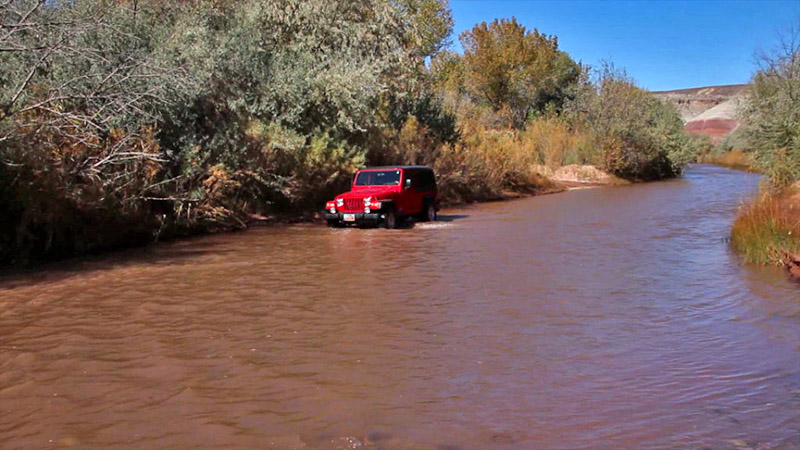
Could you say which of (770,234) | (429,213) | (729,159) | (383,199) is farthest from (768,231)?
(729,159)

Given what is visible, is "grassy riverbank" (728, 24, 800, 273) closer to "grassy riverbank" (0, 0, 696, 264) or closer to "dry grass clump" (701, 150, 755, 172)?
"grassy riverbank" (0, 0, 696, 264)

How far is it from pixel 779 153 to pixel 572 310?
1391 centimetres

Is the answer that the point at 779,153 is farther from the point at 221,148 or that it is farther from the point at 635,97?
the point at 635,97

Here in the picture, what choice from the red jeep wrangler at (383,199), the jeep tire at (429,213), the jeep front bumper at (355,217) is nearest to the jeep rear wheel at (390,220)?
the red jeep wrangler at (383,199)

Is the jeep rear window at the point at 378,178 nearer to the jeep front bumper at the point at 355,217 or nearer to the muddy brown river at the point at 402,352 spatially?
the jeep front bumper at the point at 355,217

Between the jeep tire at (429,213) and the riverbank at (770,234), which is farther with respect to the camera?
the jeep tire at (429,213)

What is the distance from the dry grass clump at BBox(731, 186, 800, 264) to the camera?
38.5ft

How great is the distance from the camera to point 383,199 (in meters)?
18.4

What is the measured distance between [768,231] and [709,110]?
358ft

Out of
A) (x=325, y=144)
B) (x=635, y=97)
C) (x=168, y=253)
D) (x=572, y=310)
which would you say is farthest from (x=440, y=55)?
(x=572, y=310)

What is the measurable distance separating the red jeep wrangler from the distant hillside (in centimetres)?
8057

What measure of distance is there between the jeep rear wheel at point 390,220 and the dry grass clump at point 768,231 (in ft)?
27.1

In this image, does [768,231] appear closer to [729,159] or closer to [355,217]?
[355,217]

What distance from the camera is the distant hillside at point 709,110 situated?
99500mm
